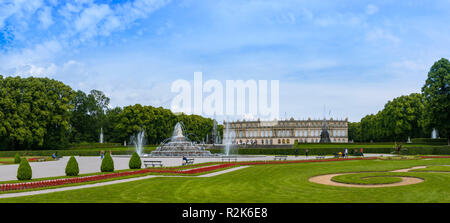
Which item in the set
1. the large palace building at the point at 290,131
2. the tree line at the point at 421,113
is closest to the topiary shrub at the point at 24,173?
the tree line at the point at 421,113

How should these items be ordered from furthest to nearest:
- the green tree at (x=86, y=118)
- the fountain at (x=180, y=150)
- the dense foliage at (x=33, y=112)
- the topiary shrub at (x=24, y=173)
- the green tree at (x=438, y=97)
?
1. the green tree at (x=86, y=118)
2. the dense foliage at (x=33, y=112)
3. the fountain at (x=180, y=150)
4. the green tree at (x=438, y=97)
5. the topiary shrub at (x=24, y=173)

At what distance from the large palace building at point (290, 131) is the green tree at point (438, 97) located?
84.2m

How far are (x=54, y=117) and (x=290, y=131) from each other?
9635cm

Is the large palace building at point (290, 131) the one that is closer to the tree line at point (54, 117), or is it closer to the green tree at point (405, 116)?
the tree line at point (54, 117)

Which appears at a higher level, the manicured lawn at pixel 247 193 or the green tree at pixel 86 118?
the green tree at pixel 86 118

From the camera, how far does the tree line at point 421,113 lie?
46312mm

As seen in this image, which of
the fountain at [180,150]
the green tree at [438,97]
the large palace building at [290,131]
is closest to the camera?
the green tree at [438,97]

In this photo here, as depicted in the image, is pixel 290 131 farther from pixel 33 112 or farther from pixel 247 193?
pixel 247 193

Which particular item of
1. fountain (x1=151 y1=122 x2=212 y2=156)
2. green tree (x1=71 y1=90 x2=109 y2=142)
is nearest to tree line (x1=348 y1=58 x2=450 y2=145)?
fountain (x1=151 y1=122 x2=212 y2=156)

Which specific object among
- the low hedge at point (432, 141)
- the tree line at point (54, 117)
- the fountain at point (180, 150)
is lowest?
the fountain at point (180, 150)

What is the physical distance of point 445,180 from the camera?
50.8 feet

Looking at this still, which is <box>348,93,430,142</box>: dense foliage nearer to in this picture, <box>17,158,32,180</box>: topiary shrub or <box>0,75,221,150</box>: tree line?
<box>0,75,221,150</box>: tree line

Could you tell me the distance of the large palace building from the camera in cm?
13362
